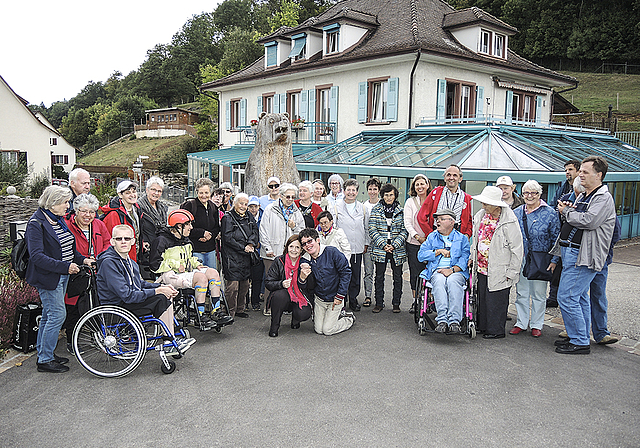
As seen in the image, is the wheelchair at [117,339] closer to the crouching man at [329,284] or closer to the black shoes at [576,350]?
the crouching man at [329,284]

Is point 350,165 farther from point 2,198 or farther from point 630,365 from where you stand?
point 630,365

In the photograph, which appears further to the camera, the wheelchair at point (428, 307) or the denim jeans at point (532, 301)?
the denim jeans at point (532, 301)

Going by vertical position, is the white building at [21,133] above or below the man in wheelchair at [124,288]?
above

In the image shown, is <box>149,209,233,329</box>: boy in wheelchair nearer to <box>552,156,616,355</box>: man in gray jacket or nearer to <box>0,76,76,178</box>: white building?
<box>552,156,616,355</box>: man in gray jacket

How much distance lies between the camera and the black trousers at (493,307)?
6277 mm

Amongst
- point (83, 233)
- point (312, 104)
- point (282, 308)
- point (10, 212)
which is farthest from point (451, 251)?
point (312, 104)

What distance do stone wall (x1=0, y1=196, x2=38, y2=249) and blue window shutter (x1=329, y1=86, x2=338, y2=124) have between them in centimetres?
1174

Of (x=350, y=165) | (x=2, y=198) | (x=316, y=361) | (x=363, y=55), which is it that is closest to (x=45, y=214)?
(x=316, y=361)

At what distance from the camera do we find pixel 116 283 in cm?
510

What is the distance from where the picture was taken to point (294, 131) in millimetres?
22453

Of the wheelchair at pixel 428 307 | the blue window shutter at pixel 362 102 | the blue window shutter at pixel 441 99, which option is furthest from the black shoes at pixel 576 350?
the blue window shutter at pixel 362 102

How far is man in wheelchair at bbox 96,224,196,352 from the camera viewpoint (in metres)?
5.12

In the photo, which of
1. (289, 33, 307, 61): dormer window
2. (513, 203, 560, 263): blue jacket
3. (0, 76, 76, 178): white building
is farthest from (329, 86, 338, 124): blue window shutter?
(0, 76, 76, 178): white building

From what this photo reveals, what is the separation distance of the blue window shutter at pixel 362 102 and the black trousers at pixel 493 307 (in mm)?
13687
